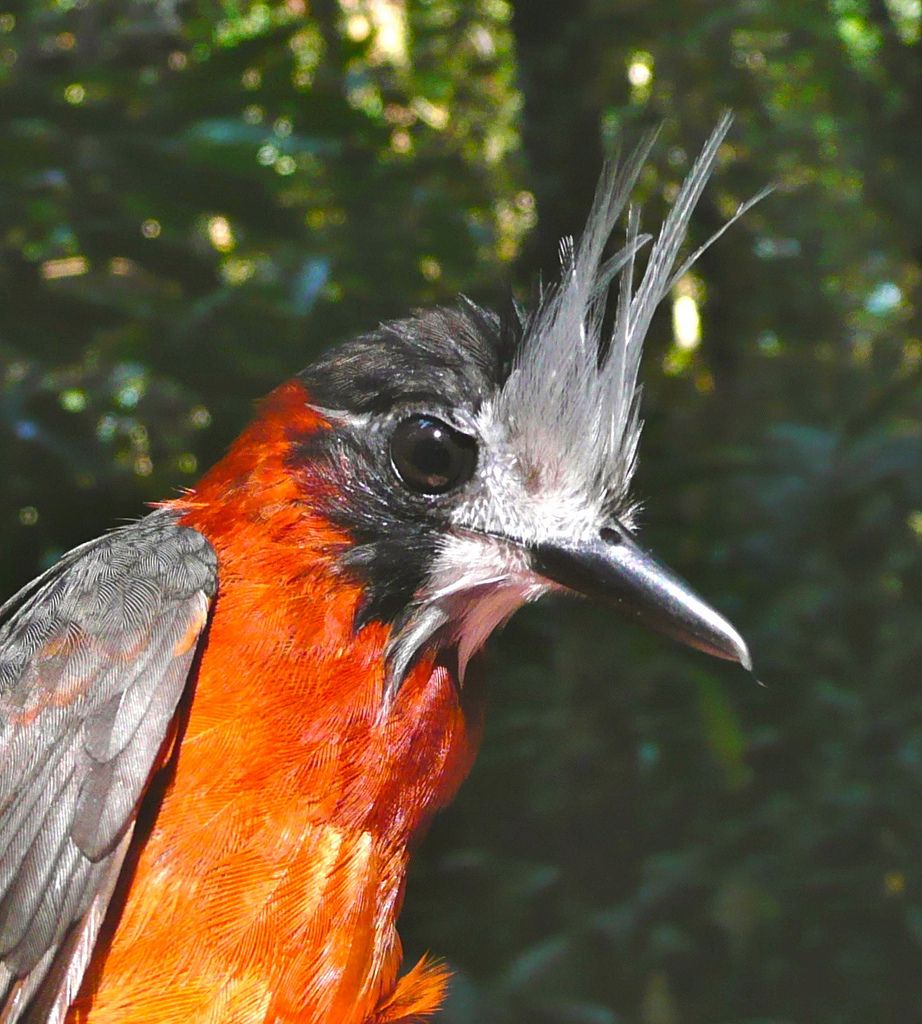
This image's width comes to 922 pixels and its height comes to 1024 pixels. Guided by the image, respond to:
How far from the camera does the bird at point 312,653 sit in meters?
1.38

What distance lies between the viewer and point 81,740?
143 cm

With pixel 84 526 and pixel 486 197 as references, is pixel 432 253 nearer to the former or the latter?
pixel 486 197

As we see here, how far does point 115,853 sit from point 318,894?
0.85ft

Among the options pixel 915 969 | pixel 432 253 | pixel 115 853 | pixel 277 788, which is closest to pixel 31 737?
pixel 115 853

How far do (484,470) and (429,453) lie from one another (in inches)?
3.5

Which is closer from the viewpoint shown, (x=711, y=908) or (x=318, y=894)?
(x=318, y=894)

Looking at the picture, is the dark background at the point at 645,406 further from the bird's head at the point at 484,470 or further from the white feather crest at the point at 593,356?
the bird's head at the point at 484,470

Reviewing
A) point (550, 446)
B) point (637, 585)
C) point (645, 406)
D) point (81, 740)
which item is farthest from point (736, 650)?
point (645, 406)

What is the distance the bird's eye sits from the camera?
1.51 metres

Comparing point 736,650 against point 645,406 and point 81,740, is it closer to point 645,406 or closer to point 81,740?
point 81,740

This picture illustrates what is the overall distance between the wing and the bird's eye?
302mm

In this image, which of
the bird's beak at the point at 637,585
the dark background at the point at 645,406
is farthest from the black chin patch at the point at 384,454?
the dark background at the point at 645,406

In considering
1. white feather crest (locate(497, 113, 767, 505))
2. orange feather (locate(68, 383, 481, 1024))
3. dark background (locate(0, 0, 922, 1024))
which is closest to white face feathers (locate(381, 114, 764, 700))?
white feather crest (locate(497, 113, 767, 505))

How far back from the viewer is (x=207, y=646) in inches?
58.3
